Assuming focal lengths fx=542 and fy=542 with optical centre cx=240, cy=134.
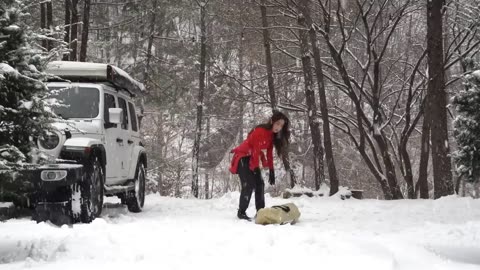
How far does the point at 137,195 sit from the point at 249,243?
5327 mm

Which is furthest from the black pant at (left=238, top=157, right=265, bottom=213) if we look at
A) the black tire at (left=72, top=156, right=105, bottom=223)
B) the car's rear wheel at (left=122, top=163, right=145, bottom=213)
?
the car's rear wheel at (left=122, top=163, right=145, bottom=213)

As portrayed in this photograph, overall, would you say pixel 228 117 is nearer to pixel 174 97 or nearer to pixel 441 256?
pixel 174 97

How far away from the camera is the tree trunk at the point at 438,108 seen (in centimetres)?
1105

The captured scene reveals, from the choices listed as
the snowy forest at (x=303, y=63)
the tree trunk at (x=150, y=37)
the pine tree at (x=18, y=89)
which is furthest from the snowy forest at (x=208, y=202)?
the tree trunk at (x=150, y=37)

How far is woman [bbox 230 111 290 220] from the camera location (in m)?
8.69

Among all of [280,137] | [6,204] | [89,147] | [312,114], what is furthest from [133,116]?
[312,114]

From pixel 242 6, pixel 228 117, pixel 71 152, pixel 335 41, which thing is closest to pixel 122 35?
pixel 228 117

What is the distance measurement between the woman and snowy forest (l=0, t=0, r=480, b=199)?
13.4 ft

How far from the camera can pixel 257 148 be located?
8.71 meters

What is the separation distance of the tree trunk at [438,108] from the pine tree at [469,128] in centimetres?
409

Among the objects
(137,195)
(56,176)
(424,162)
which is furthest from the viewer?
(424,162)

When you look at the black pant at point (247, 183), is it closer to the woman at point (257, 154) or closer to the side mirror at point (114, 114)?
the woman at point (257, 154)

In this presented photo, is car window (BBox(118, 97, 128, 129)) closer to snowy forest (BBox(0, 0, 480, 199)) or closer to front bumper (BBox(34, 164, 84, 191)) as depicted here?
front bumper (BBox(34, 164, 84, 191))

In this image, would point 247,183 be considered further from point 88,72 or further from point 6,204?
point 6,204
